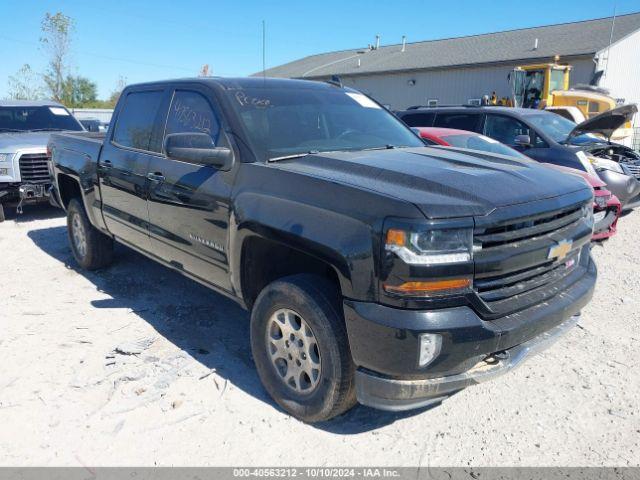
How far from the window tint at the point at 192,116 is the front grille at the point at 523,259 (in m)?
1.93

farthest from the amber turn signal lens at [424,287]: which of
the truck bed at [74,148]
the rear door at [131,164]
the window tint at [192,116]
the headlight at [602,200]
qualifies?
the headlight at [602,200]

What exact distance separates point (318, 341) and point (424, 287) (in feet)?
2.19

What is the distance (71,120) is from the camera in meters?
9.91

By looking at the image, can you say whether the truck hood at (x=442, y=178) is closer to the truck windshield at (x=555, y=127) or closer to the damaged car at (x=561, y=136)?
the damaged car at (x=561, y=136)

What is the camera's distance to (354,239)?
2.47 metres

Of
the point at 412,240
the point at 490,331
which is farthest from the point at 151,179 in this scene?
the point at 490,331

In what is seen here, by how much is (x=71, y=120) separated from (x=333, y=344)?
911cm

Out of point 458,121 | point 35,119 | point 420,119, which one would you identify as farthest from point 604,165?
point 35,119

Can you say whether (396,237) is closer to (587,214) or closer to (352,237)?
(352,237)

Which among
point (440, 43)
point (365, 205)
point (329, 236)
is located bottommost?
point (329, 236)

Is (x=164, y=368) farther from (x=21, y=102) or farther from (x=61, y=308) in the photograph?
(x=21, y=102)

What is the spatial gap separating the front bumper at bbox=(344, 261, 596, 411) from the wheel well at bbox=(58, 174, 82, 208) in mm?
4480

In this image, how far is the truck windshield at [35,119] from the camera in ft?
30.7

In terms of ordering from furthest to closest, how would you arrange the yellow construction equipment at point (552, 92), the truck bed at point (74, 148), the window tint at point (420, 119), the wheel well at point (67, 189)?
1. the yellow construction equipment at point (552, 92)
2. the window tint at point (420, 119)
3. the wheel well at point (67, 189)
4. the truck bed at point (74, 148)
